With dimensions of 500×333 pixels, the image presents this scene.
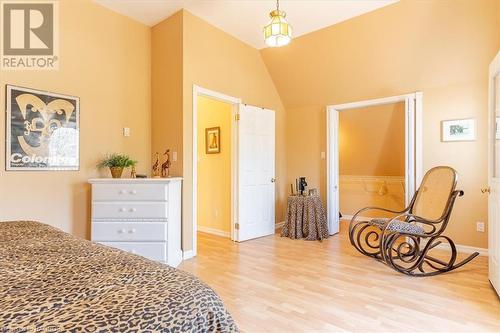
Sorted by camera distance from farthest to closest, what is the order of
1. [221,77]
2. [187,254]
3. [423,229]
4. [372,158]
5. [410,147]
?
[372,158]
[221,77]
[410,147]
[187,254]
[423,229]

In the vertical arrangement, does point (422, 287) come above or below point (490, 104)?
below

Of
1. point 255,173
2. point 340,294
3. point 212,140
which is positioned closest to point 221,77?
point 212,140

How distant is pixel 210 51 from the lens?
12.2ft

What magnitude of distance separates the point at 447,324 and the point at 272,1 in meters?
3.30

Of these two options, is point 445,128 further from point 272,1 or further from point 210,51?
point 210,51

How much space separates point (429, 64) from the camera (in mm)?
3512

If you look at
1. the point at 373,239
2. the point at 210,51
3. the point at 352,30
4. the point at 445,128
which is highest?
the point at 352,30

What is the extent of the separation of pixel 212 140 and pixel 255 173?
934mm

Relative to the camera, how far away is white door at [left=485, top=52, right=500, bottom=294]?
89.0 inches

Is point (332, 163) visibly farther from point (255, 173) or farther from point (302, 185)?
point (255, 173)

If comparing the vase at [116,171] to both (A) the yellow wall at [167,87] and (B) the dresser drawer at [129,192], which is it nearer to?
(B) the dresser drawer at [129,192]

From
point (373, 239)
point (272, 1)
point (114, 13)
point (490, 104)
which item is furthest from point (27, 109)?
point (373, 239)

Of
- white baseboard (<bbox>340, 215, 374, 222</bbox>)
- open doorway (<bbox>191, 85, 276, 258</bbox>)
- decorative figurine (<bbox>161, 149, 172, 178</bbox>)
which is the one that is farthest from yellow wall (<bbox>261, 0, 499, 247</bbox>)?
decorative figurine (<bbox>161, 149, 172, 178</bbox>)

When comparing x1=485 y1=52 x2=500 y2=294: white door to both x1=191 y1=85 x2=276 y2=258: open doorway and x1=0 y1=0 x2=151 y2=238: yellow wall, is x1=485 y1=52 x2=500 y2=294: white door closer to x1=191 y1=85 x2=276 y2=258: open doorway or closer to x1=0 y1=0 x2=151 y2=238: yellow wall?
x1=191 y1=85 x2=276 y2=258: open doorway
